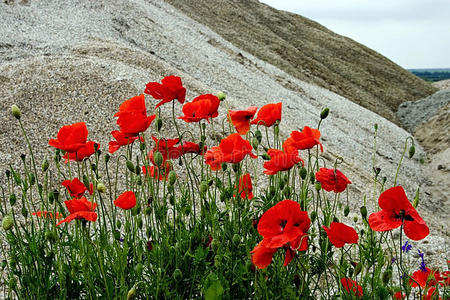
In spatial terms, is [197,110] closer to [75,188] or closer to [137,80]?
[75,188]

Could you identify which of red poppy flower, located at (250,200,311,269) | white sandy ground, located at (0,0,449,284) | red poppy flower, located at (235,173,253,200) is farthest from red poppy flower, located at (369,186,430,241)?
white sandy ground, located at (0,0,449,284)

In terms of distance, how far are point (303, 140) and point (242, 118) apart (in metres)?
0.46

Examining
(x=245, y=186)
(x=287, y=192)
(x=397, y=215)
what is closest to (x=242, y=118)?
(x=245, y=186)

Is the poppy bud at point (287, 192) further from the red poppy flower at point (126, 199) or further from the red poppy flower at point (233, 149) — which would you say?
the red poppy flower at point (126, 199)

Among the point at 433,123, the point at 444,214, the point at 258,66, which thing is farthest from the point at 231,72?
the point at 433,123

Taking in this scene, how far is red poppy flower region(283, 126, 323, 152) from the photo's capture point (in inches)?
67.1

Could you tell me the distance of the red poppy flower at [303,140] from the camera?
1705 millimetres

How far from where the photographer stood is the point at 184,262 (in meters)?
1.81

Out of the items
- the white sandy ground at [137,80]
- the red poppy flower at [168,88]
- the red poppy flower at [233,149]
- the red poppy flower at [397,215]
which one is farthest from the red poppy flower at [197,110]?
the white sandy ground at [137,80]

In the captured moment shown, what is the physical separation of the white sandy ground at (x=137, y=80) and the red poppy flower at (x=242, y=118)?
1.76 m

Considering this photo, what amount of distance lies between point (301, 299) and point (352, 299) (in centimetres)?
19

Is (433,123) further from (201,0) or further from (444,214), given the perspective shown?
(201,0)

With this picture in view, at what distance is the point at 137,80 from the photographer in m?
5.20

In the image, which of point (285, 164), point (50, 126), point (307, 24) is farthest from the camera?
point (307, 24)
